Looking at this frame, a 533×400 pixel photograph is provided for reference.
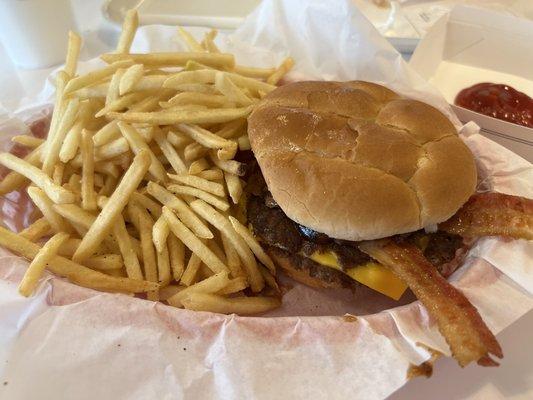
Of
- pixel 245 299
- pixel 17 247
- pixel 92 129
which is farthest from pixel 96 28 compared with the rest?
pixel 245 299

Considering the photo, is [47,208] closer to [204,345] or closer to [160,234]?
[160,234]

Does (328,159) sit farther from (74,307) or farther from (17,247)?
(17,247)

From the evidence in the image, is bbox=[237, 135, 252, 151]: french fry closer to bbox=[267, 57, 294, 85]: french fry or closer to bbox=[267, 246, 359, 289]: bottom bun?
bbox=[267, 246, 359, 289]: bottom bun

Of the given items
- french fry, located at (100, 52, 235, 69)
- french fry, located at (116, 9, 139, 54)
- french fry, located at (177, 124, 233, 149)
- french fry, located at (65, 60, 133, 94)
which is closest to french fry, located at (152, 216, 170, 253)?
french fry, located at (177, 124, 233, 149)

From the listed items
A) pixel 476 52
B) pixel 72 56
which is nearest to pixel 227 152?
pixel 72 56

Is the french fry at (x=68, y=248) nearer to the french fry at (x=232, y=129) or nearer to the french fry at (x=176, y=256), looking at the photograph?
the french fry at (x=176, y=256)

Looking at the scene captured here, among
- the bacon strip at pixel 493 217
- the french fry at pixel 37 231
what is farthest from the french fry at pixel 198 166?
the bacon strip at pixel 493 217
